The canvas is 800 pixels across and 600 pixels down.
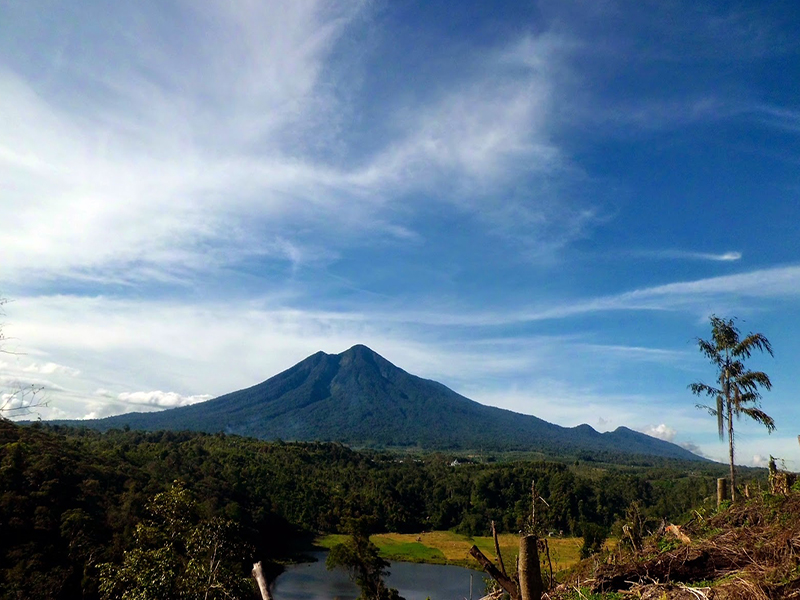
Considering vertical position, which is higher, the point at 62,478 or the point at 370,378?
the point at 370,378

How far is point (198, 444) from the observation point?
200 feet

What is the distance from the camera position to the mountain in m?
133

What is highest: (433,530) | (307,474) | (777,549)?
(777,549)

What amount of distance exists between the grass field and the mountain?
75092 millimetres

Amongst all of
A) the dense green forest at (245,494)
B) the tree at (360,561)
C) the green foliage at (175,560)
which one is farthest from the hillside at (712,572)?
the tree at (360,561)

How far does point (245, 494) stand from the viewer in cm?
4512

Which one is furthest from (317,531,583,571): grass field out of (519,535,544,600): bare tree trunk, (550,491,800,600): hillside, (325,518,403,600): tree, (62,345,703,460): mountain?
(62,345,703,460): mountain

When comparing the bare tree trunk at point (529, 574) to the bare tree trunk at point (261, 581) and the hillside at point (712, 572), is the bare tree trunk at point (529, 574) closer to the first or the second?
the hillside at point (712, 572)

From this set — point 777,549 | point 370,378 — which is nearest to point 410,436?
point 370,378

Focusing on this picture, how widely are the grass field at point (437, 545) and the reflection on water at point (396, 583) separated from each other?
172 cm

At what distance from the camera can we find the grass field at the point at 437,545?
39.6m

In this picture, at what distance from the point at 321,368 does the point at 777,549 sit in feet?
562

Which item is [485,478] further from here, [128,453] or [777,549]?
[777,549]

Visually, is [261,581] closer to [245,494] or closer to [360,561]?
[360,561]
